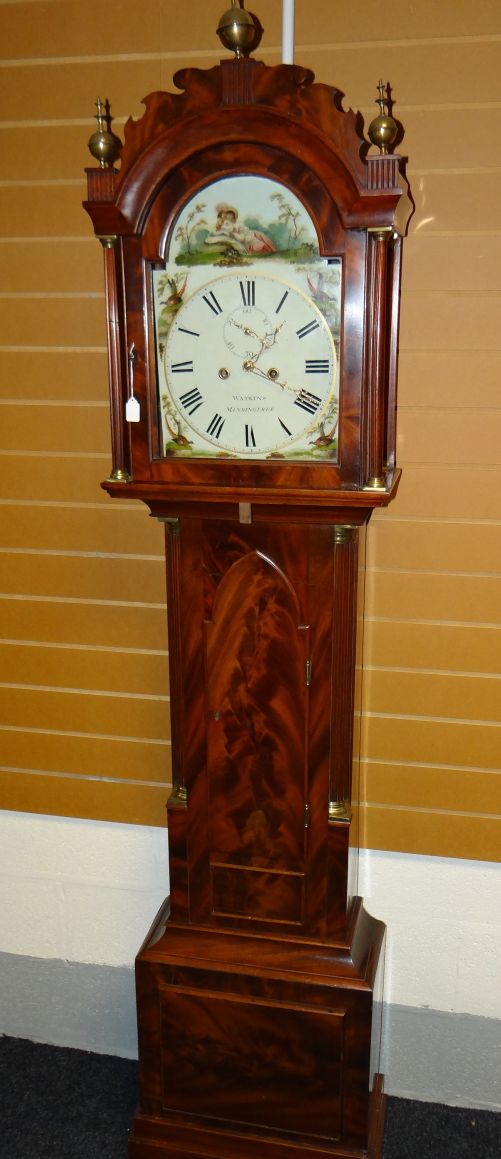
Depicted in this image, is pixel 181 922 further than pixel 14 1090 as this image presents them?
No

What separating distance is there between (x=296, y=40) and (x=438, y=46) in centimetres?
28

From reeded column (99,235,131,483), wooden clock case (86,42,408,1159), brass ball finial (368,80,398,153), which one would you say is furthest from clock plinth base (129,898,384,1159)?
brass ball finial (368,80,398,153)

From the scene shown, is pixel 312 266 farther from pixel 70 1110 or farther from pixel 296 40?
pixel 70 1110

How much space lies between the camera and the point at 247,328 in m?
1.56

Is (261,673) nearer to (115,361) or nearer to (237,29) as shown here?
(115,361)

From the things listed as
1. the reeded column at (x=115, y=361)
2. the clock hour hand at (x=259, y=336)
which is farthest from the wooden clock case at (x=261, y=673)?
the clock hour hand at (x=259, y=336)

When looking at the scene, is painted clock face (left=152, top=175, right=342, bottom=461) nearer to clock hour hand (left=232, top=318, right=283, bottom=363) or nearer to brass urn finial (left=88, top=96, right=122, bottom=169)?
clock hour hand (left=232, top=318, right=283, bottom=363)

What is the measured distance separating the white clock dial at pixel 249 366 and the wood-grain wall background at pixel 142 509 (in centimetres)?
43

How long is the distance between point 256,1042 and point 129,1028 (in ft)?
2.15

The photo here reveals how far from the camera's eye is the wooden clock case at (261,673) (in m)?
1.48

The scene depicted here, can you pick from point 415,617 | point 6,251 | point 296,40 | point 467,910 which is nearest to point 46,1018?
point 467,910

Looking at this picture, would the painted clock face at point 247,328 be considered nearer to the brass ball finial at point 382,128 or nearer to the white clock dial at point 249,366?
the white clock dial at point 249,366

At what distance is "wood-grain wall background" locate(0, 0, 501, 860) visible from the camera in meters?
1.80

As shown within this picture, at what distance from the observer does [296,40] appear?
5.95 ft
